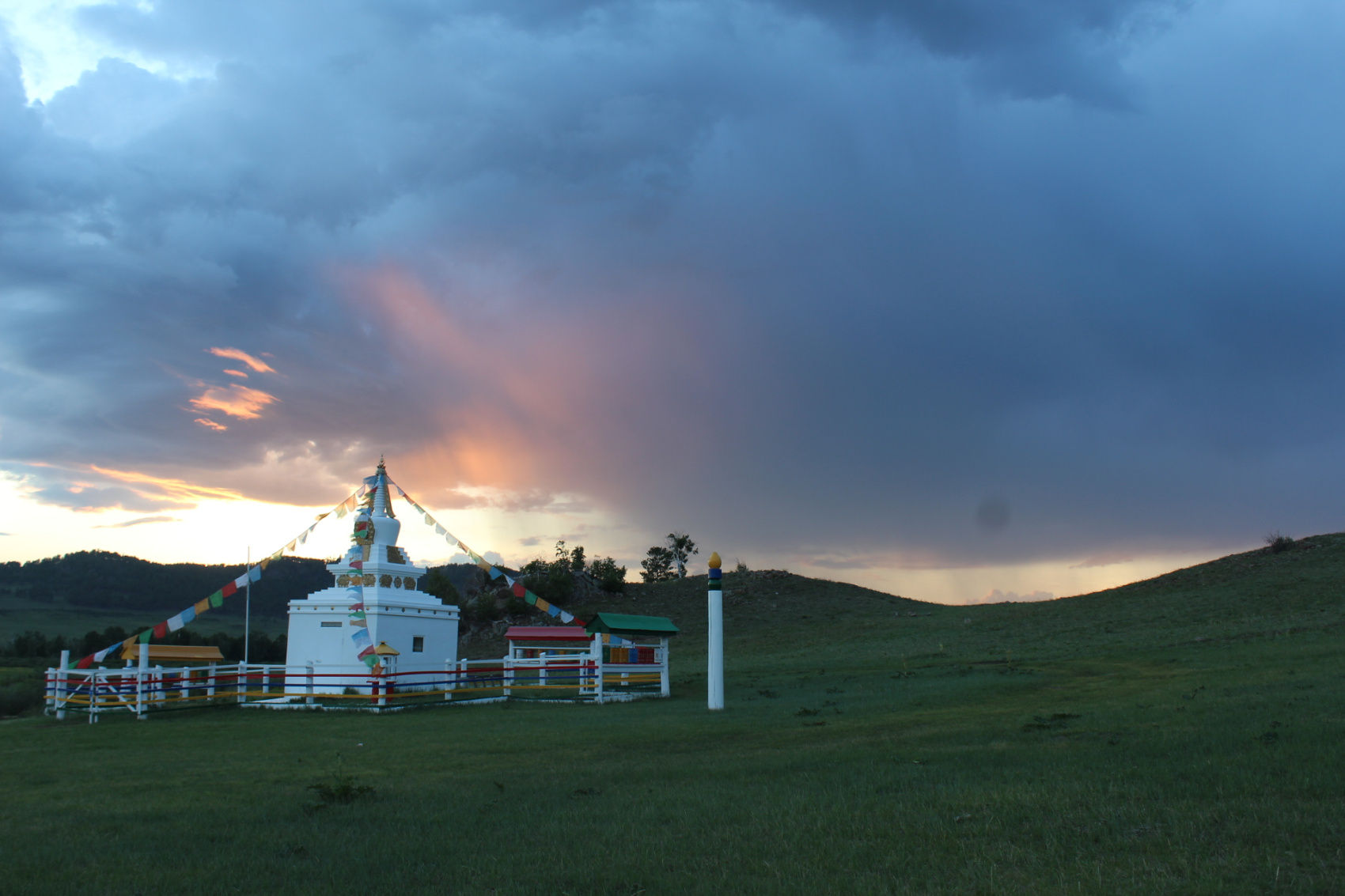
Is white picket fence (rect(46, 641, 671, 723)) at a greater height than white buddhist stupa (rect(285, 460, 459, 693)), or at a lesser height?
lesser

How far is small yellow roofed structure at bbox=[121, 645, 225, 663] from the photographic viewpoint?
97.0ft

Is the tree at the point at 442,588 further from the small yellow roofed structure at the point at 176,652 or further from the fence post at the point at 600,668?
the fence post at the point at 600,668

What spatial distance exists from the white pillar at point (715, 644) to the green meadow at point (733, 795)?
104 cm

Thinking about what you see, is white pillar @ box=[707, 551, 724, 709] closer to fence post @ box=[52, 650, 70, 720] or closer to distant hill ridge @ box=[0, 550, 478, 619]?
fence post @ box=[52, 650, 70, 720]

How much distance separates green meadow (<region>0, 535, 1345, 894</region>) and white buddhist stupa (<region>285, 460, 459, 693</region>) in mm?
4248

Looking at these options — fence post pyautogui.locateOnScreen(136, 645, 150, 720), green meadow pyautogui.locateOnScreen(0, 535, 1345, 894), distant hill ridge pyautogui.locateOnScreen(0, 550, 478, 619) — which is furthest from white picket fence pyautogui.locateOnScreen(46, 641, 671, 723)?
distant hill ridge pyautogui.locateOnScreen(0, 550, 478, 619)

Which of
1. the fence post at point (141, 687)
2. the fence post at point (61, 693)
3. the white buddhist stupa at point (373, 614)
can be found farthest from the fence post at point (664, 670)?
the fence post at point (61, 693)

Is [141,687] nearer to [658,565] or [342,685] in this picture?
[342,685]

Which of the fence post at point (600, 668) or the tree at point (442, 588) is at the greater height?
the tree at point (442, 588)

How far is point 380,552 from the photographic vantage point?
31.9 meters

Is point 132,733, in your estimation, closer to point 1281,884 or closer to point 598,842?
point 598,842

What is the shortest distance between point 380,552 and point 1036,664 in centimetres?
2442

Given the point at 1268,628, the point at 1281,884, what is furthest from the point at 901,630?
the point at 1281,884

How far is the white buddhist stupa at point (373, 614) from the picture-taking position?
98.9 feet
